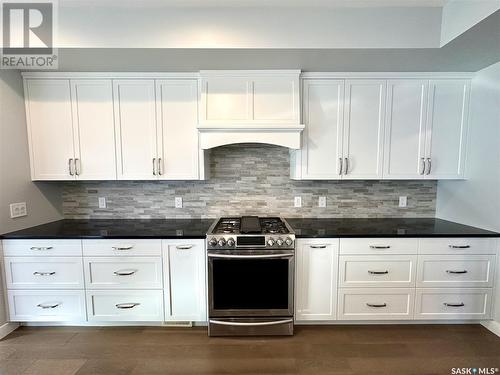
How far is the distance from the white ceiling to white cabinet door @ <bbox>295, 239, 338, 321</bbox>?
73.9 inches

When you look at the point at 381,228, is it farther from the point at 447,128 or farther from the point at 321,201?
the point at 447,128

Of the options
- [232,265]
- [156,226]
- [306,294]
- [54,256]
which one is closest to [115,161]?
[156,226]

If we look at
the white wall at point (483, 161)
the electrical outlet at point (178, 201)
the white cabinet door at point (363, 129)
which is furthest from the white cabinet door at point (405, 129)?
the electrical outlet at point (178, 201)

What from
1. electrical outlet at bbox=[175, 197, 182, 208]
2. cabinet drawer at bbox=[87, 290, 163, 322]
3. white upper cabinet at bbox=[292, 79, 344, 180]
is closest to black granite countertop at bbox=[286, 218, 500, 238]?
white upper cabinet at bbox=[292, 79, 344, 180]

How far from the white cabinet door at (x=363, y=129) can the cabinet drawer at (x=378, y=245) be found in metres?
0.64

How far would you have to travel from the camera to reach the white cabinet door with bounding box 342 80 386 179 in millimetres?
2301

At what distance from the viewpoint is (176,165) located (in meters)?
2.39

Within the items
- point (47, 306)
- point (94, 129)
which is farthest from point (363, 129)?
point (47, 306)

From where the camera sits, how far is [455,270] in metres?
2.13

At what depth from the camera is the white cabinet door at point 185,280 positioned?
2113 mm

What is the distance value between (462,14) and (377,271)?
6.71 feet

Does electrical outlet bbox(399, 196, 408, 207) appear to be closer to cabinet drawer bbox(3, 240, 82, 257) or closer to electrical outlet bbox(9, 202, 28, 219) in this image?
cabinet drawer bbox(3, 240, 82, 257)

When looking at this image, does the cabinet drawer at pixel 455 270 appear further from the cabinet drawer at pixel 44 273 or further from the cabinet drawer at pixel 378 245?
the cabinet drawer at pixel 44 273

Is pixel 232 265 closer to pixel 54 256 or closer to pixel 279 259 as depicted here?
pixel 279 259
